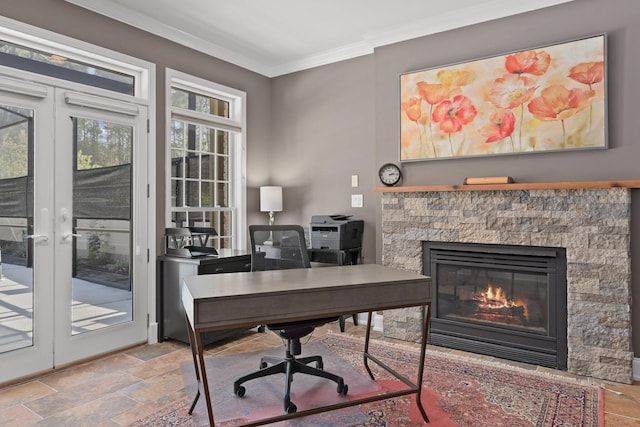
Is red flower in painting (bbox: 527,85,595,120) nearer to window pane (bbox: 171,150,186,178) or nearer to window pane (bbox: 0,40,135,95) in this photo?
window pane (bbox: 171,150,186,178)

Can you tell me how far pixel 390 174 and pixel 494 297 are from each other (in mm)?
1360

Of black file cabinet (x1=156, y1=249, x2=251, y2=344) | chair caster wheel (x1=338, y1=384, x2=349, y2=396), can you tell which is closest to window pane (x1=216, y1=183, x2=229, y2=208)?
black file cabinet (x1=156, y1=249, x2=251, y2=344)

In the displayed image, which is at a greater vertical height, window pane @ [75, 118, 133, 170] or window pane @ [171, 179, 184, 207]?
window pane @ [75, 118, 133, 170]

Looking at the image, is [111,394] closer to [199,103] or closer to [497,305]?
[199,103]

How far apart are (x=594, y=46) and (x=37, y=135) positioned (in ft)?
12.9

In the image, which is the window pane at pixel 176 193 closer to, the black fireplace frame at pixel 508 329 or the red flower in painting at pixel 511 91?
the black fireplace frame at pixel 508 329

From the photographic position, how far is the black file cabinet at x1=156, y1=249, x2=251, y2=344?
353 cm

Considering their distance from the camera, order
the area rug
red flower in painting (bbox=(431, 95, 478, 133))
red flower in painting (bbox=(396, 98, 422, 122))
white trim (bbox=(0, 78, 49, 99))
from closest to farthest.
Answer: the area rug → white trim (bbox=(0, 78, 49, 99)) → red flower in painting (bbox=(431, 95, 478, 133)) → red flower in painting (bbox=(396, 98, 422, 122))

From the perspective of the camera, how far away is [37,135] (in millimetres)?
2969

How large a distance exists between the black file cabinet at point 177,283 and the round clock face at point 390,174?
1466 millimetres

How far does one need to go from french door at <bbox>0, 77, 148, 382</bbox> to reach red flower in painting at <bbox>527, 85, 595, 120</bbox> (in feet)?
10.3

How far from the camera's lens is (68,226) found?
316cm

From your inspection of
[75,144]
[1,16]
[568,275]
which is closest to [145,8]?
[1,16]

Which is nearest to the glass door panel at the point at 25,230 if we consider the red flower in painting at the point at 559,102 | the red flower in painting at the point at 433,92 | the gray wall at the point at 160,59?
the gray wall at the point at 160,59
